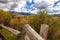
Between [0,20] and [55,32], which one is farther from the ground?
[55,32]

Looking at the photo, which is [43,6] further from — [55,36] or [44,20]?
[55,36]

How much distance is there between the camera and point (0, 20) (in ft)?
11.0

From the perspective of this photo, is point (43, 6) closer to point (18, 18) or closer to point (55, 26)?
point (18, 18)

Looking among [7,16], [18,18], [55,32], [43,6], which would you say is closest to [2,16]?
[7,16]

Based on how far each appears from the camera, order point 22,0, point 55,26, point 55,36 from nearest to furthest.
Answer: point 55,36
point 55,26
point 22,0

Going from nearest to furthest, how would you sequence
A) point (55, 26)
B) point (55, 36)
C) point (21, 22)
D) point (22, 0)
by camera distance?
point (55, 36) → point (55, 26) → point (21, 22) → point (22, 0)

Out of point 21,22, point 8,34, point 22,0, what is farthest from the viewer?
point 22,0

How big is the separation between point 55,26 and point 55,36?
0.19 metres

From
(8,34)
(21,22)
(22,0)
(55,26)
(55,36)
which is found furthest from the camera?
(22,0)

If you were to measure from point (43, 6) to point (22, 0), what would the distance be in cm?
43

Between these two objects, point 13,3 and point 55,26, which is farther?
point 13,3

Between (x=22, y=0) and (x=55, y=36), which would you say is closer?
(x=55, y=36)

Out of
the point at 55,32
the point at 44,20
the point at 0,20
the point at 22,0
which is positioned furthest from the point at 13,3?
the point at 55,32

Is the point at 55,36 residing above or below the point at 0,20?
above
